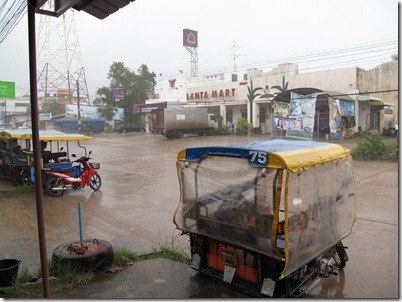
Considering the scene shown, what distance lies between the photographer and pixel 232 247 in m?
4.06

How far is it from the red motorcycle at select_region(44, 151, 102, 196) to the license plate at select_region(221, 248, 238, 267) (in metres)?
6.87

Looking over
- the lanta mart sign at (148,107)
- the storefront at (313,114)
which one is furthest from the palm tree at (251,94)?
the lanta mart sign at (148,107)

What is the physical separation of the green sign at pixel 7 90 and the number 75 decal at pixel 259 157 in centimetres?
1220

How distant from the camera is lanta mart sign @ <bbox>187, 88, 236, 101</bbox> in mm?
34938

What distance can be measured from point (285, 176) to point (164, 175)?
398 inches

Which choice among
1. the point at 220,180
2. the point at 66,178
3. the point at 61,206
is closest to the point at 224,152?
the point at 220,180

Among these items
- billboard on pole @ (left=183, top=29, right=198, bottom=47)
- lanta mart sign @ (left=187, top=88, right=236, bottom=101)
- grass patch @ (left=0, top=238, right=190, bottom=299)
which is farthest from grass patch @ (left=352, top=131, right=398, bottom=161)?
billboard on pole @ (left=183, top=29, right=198, bottom=47)

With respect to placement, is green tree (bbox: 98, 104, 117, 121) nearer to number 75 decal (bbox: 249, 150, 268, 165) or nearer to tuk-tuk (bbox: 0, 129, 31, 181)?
tuk-tuk (bbox: 0, 129, 31, 181)

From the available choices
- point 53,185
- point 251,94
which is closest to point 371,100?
point 251,94

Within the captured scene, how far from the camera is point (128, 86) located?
4812 centimetres

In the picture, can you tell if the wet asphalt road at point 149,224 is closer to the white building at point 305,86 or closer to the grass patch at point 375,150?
the grass patch at point 375,150

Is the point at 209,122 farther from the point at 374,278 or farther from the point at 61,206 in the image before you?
the point at 374,278

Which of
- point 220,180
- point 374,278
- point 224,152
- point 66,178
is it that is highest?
point 224,152

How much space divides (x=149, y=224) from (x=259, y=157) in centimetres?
421
